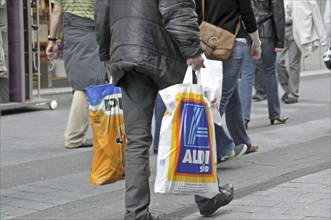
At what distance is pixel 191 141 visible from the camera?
4684mm

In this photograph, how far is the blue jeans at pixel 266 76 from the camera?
952cm

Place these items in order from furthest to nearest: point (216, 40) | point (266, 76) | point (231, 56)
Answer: point (266, 76) → point (231, 56) → point (216, 40)

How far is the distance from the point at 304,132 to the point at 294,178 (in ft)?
9.28

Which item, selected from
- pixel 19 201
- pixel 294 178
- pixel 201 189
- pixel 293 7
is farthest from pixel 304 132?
pixel 201 189

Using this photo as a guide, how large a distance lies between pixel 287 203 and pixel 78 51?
11.2 ft

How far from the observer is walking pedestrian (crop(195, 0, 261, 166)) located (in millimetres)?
6711

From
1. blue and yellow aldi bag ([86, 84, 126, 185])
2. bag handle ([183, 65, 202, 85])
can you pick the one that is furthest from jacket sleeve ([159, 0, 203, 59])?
blue and yellow aldi bag ([86, 84, 126, 185])

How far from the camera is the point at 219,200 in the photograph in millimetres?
5387

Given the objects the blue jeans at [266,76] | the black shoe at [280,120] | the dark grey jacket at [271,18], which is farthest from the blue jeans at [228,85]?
the black shoe at [280,120]

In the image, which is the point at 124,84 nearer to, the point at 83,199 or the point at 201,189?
the point at 201,189

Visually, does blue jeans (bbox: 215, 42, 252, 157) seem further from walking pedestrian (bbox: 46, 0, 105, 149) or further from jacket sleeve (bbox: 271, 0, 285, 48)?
jacket sleeve (bbox: 271, 0, 285, 48)

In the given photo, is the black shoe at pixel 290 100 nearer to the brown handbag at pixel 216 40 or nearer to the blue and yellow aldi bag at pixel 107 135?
the brown handbag at pixel 216 40

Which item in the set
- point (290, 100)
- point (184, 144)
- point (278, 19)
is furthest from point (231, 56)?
point (290, 100)

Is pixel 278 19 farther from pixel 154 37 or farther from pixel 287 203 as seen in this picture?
pixel 154 37
